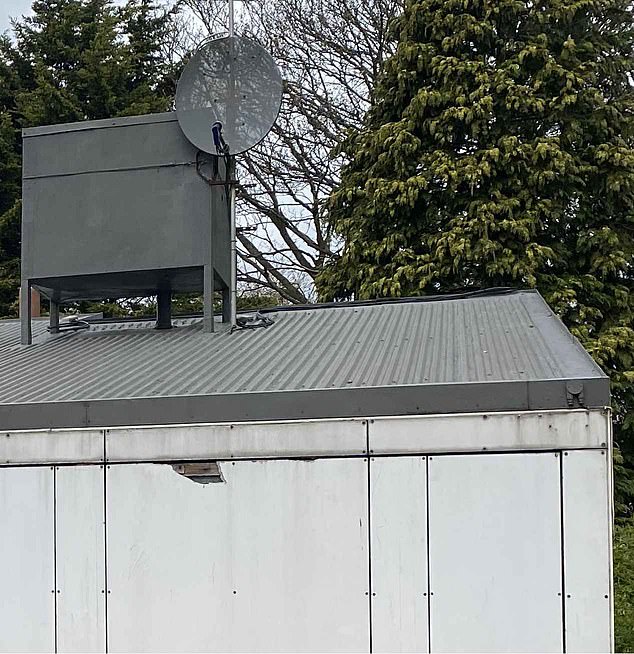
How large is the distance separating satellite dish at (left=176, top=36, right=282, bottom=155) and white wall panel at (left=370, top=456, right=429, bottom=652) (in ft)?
10.0

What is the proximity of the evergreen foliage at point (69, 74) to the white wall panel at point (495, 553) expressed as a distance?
1364cm

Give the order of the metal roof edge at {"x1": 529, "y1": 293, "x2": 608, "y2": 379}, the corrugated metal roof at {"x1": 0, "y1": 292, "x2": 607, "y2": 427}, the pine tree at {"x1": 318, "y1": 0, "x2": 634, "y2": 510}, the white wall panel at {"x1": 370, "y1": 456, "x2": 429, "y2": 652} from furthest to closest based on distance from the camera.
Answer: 1. the pine tree at {"x1": 318, "y1": 0, "x2": 634, "y2": 510}
2. the corrugated metal roof at {"x1": 0, "y1": 292, "x2": 607, "y2": 427}
3. the metal roof edge at {"x1": 529, "y1": 293, "x2": 608, "y2": 379}
4. the white wall panel at {"x1": 370, "y1": 456, "x2": 429, "y2": 652}

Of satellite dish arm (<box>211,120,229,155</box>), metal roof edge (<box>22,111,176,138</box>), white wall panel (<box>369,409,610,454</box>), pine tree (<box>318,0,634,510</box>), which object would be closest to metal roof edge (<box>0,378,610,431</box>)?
white wall panel (<box>369,409,610,454</box>)

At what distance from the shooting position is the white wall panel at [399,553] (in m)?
3.78

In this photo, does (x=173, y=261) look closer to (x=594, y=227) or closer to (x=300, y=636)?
(x=300, y=636)

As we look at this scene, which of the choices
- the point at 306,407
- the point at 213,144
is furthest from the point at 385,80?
the point at 306,407

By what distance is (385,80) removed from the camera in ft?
42.2

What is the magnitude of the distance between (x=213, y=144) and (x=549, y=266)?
22.9 ft

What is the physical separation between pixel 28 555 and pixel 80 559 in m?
0.28

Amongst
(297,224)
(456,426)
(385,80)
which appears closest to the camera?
(456,426)

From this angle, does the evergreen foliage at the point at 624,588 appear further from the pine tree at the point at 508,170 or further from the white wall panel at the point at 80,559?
the white wall panel at the point at 80,559

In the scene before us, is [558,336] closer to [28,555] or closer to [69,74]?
[28,555]

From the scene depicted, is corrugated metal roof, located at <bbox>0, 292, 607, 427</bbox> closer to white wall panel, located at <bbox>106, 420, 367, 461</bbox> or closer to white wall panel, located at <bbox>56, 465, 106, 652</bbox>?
white wall panel, located at <bbox>106, 420, 367, 461</bbox>

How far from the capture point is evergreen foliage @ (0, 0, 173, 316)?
658 inches
